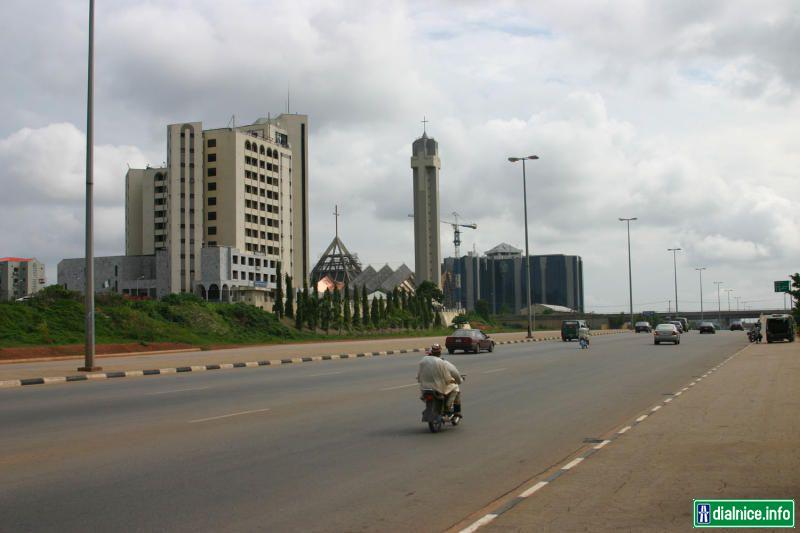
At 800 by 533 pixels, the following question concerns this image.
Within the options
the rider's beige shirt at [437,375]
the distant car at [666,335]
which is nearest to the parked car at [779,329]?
the distant car at [666,335]

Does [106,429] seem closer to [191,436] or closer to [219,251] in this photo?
[191,436]

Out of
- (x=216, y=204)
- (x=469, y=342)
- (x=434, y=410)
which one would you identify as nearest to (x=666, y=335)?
(x=469, y=342)

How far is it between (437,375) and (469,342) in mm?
29926

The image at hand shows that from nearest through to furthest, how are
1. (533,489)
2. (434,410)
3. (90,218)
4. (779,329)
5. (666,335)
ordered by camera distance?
1. (533,489)
2. (434,410)
3. (90,218)
4. (666,335)
5. (779,329)

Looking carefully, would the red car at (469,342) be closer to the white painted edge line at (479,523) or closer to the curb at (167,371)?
the curb at (167,371)

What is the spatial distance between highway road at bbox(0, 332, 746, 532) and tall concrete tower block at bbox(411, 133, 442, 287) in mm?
159882

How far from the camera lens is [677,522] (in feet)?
21.1

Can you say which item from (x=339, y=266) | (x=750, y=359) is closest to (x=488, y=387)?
(x=750, y=359)

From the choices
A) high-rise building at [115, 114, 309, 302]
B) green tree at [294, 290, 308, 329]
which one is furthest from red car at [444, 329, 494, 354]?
high-rise building at [115, 114, 309, 302]

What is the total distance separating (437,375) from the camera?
40.4ft

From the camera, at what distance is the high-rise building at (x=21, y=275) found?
589 ft

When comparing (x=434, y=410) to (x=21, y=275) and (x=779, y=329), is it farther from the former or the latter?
(x=21, y=275)

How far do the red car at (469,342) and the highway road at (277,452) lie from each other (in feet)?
69.5

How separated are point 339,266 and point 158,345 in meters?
138
